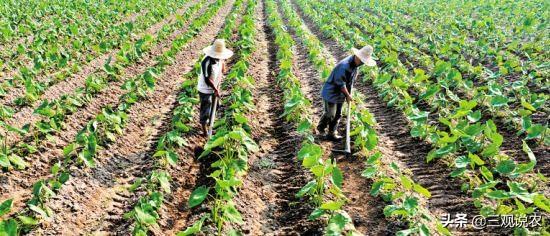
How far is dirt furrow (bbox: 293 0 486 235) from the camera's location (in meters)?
5.14

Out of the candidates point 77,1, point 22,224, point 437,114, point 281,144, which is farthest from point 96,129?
point 77,1

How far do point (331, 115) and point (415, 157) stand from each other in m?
1.33

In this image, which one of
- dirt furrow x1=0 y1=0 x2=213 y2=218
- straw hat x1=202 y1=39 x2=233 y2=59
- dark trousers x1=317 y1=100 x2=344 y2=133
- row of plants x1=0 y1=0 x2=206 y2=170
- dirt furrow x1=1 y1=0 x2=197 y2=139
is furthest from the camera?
dirt furrow x1=1 y1=0 x2=197 y2=139

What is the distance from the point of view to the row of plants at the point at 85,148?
4445 mm

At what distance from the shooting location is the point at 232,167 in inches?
217

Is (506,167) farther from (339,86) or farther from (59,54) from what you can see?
(59,54)

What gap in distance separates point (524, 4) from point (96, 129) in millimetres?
22485

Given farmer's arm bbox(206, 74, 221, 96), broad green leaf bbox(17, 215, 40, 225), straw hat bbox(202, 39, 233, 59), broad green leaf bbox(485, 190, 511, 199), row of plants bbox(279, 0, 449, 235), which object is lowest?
row of plants bbox(279, 0, 449, 235)

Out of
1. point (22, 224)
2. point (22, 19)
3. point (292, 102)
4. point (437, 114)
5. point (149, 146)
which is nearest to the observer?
point (22, 224)

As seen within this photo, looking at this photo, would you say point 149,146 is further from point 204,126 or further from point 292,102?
point 292,102

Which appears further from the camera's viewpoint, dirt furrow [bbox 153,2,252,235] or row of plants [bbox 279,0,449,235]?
dirt furrow [bbox 153,2,252,235]

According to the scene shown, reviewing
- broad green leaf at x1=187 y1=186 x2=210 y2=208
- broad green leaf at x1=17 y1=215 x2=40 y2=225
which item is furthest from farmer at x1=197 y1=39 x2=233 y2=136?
broad green leaf at x1=17 y1=215 x2=40 y2=225

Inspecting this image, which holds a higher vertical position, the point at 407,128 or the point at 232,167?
the point at 232,167

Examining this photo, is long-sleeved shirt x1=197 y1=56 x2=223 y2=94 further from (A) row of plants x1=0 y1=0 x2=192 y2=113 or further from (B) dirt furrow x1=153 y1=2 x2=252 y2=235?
(A) row of plants x1=0 y1=0 x2=192 y2=113
